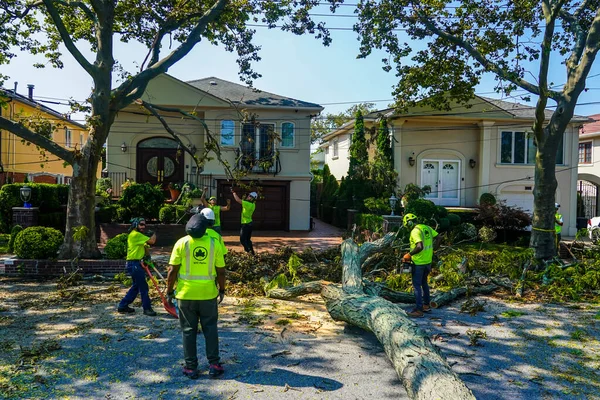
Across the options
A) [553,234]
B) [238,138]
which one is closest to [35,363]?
[553,234]

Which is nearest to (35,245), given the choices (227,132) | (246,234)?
(246,234)

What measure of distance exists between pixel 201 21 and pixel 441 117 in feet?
39.1

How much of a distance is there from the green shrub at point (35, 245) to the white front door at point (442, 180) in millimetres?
15061

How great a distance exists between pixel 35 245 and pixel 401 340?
27.1 feet

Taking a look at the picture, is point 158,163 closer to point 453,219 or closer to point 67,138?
point 453,219

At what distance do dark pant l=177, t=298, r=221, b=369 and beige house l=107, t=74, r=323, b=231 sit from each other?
1397cm

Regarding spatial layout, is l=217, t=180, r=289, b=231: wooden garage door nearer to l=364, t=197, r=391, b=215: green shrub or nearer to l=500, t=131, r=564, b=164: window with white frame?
l=364, t=197, r=391, b=215: green shrub

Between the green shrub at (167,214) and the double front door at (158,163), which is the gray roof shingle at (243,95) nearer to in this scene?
the double front door at (158,163)

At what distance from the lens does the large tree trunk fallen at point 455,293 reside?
776 centimetres

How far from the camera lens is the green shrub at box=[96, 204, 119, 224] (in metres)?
15.2

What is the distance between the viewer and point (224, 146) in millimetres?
19141

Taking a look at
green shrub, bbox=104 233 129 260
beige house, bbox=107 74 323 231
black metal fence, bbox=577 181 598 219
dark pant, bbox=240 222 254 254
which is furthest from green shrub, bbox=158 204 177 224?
black metal fence, bbox=577 181 598 219

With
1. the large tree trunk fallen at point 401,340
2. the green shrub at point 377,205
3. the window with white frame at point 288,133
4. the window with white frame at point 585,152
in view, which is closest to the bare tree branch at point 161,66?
the large tree trunk fallen at point 401,340

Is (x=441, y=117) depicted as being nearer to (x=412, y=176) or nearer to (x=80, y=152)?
(x=412, y=176)
